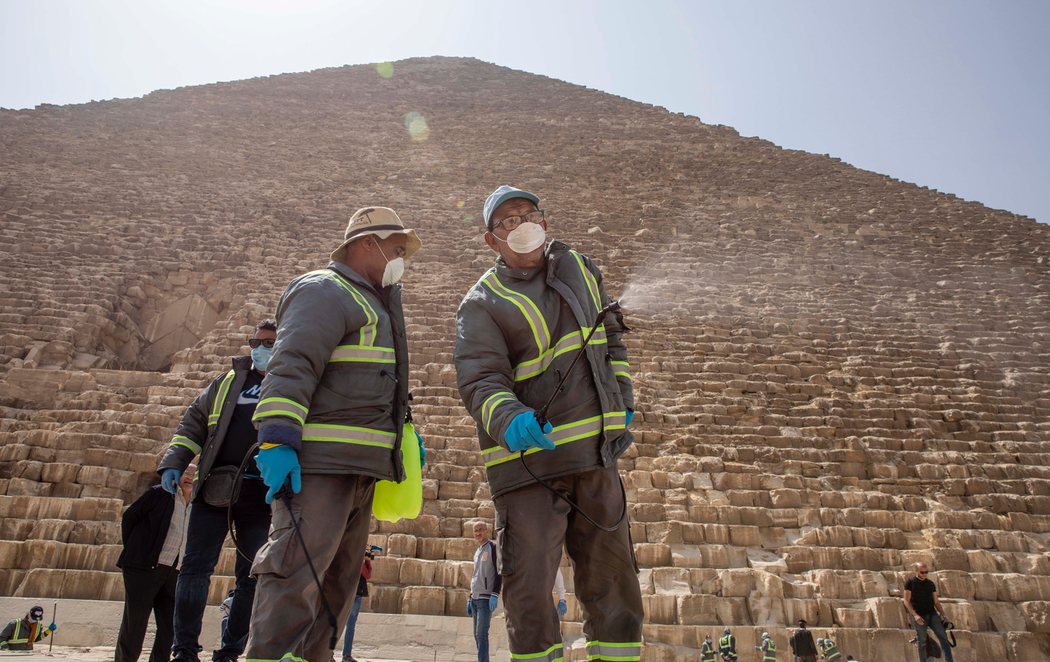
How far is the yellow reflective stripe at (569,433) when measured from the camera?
227cm

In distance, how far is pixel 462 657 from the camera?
4902 millimetres

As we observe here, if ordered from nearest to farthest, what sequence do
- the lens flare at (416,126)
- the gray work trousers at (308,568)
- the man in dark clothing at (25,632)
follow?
the gray work trousers at (308,568) < the man in dark clothing at (25,632) < the lens flare at (416,126)

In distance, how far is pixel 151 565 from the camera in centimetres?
325

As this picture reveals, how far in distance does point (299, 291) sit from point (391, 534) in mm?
3954

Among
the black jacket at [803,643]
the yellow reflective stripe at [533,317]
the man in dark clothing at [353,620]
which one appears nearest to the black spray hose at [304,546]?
the yellow reflective stripe at [533,317]

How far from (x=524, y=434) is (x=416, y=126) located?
2215cm

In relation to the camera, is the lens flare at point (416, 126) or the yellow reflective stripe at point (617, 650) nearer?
the yellow reflective stripe at point (617, 650)

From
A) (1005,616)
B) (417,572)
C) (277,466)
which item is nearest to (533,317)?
(277,466)

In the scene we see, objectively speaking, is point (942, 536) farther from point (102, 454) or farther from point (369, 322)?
point (102, 454)

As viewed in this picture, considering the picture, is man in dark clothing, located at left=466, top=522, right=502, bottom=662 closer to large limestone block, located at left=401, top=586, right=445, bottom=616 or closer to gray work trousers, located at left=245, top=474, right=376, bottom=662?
large limestone block, located at left=401, top=586, right=445, bottom=616

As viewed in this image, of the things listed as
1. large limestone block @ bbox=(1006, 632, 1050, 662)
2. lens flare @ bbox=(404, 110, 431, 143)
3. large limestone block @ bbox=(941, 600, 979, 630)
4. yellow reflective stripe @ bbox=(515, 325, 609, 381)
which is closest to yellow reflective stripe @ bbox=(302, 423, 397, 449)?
yellow reflective stripe @ bbox=(515, 325, 609, 381)

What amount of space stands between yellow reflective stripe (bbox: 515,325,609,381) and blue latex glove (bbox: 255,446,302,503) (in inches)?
29.8

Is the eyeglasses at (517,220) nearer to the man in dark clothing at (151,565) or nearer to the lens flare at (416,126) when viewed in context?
the man in dark clothing at (151,565)

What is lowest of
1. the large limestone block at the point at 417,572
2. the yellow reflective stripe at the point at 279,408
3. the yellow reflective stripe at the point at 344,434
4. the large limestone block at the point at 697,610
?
the large limestone block at the point at 697,610
